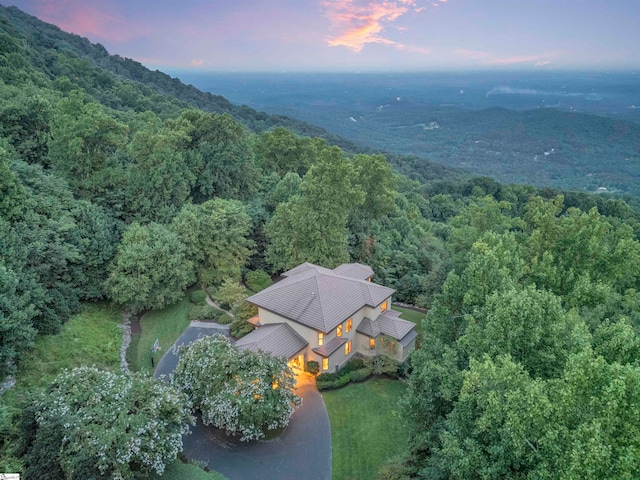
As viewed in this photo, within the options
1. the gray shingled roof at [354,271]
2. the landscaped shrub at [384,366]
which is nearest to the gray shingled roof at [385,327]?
the landscaped shrub at [384,366]

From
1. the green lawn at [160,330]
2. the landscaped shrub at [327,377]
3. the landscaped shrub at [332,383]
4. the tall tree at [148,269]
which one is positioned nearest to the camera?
the landscaped shrub at [332,383]

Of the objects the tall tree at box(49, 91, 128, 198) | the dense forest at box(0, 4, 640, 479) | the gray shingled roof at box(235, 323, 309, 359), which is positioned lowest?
the gray shingled roof at box(235, 323, 309, 359)

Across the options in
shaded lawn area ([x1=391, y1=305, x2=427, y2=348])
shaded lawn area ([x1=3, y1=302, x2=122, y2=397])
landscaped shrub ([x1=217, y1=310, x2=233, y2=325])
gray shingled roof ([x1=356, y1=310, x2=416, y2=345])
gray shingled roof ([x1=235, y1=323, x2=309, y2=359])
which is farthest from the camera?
shaded lawn area ([x1=391, y1=305, x2=427, y2=348])

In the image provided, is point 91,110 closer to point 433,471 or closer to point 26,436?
point 26,436

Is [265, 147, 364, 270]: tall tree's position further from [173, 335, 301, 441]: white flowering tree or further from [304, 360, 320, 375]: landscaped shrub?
[173, 335, 301, 441]: white flowering tree

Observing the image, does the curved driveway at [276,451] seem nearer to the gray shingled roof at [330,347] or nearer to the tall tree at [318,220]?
the gray shingled roof at [330,347]

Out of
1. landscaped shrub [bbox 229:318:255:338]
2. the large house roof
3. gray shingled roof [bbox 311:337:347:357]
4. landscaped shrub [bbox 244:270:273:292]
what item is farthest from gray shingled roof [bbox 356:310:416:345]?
landscaped shrub [bbox 244:270:273:292]

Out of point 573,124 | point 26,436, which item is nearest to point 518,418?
point 26,436
